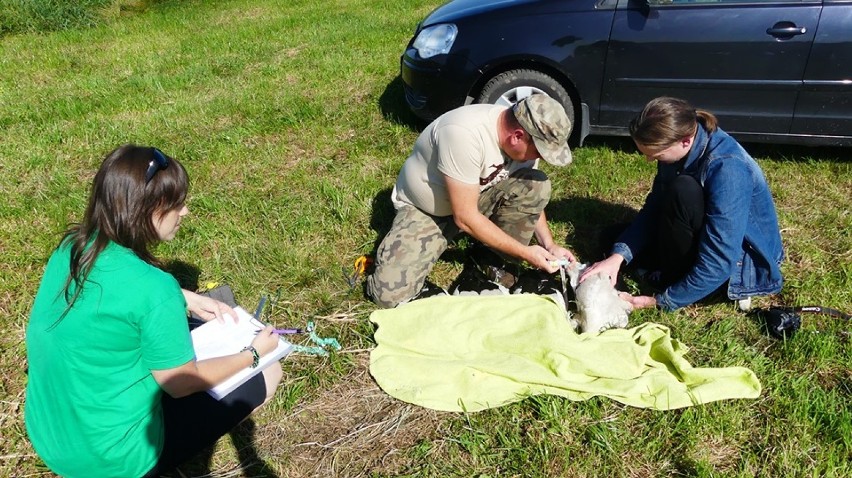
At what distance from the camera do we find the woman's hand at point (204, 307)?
9.25 feet

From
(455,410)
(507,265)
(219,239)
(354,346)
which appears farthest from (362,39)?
(455,410)

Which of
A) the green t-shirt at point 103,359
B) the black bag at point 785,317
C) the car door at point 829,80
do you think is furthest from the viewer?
the car door at point 829,80

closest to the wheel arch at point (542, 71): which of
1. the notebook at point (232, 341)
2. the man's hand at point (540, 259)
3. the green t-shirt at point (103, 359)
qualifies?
the man's hand at point (540, 259)

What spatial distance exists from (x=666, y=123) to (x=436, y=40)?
2558mm

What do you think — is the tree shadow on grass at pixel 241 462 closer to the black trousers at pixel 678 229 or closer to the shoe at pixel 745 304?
the black trousers at pixel 678 229

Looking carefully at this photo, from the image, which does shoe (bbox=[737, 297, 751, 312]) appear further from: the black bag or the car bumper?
the car bumper

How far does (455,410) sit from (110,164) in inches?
68.3

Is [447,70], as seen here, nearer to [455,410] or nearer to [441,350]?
[441,350]

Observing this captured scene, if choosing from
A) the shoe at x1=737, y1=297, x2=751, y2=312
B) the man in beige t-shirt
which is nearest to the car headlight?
the man in beige t-shirt

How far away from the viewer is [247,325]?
2879mm

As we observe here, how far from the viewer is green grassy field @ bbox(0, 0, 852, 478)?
8.64ft

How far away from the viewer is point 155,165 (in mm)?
2037

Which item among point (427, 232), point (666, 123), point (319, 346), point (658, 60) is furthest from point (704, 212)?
point (319, 346)

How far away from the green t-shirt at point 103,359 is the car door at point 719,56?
3717 millimetres
